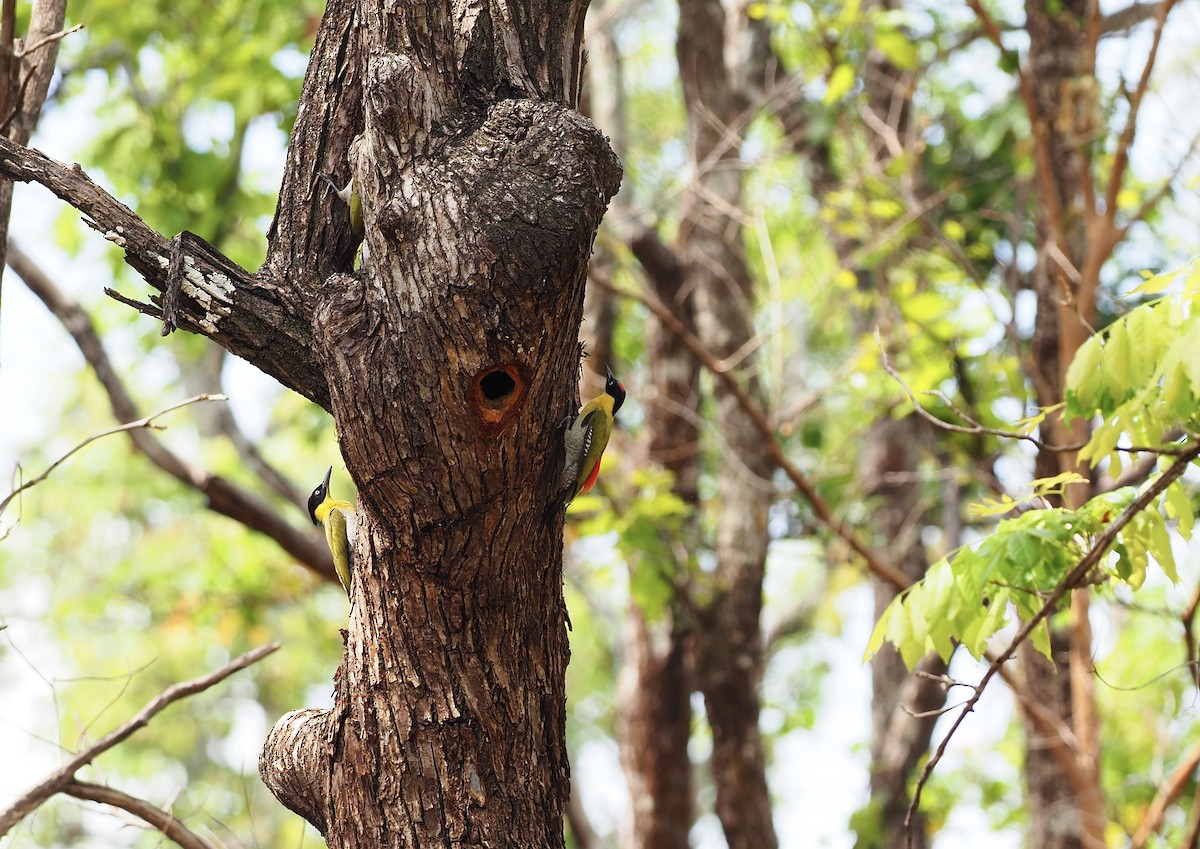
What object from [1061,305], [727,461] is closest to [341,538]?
[1061,305]

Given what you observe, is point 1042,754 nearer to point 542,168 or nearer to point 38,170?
point 542,168

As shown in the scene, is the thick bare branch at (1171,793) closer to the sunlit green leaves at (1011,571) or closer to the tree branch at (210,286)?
the sunlit green leaves at (1011,571)

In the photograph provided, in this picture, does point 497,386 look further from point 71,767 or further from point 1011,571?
point 71,767

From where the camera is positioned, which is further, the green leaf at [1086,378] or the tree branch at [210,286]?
the green leaf at [1086,378]

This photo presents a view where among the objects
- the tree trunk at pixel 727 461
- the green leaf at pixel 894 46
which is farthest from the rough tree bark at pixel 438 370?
the tree trunk at pixel 727 461

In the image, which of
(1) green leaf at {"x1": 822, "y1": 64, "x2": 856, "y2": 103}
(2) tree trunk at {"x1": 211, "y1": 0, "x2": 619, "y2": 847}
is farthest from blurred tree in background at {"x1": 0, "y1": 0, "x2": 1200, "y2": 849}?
(2) tree trunk at {"x1": 211, "y1": 0, "x2": 619, "y2": 847}

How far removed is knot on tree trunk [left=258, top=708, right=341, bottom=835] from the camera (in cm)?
259

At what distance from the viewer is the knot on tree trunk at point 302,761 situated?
8.51 ft

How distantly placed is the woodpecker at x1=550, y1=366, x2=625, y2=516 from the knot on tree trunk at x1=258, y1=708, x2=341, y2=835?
73 cm

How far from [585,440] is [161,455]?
2692 millimetres

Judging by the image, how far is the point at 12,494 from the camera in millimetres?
2852

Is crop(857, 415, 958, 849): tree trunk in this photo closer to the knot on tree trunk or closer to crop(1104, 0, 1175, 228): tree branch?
crop(1104, 0, 1175, 228): tree branch

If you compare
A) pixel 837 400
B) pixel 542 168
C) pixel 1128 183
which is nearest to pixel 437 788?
pixel 542 168

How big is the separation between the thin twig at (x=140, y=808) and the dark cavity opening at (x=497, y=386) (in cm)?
161
